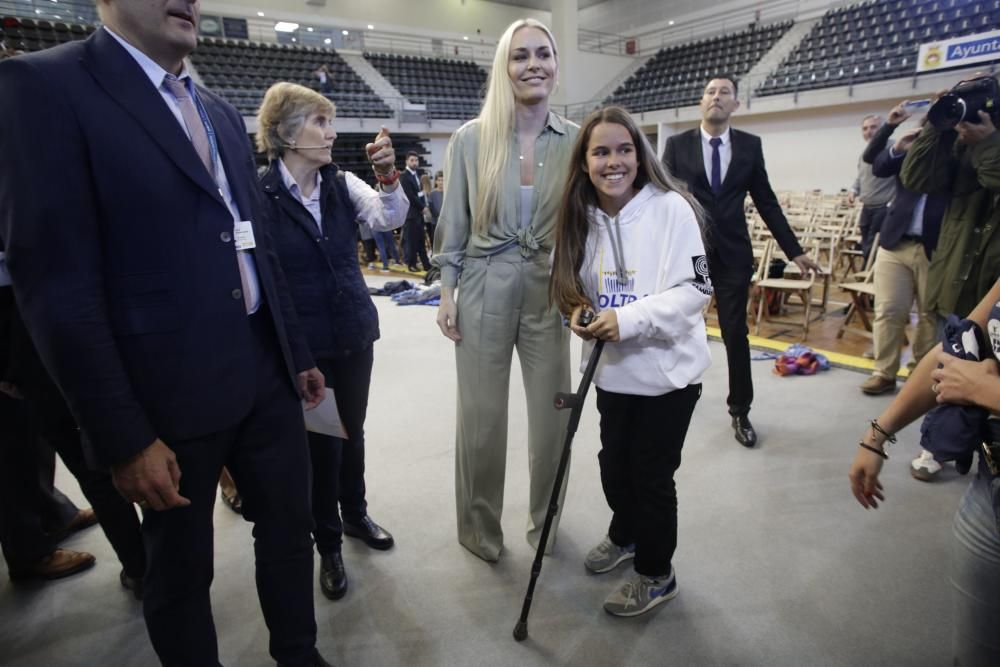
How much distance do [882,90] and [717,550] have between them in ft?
40.8

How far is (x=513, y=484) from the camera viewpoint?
2.54 m

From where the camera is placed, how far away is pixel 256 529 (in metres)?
1.37

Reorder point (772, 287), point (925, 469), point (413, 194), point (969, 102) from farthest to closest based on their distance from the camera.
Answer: point (413, 194), point (772, 287), point (925, 469), point (969, 102)

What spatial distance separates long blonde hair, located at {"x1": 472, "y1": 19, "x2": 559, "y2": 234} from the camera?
1.77 meters

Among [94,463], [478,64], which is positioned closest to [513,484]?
[94,463]

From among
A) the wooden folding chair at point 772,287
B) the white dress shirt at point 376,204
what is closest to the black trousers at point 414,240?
the wooden folding chair at point 772,287

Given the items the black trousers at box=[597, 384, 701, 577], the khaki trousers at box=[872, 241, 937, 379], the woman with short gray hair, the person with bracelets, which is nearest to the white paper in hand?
the woman with short gray hair

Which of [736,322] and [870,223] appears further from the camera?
[870,223]

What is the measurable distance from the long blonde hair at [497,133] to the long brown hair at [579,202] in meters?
0.25

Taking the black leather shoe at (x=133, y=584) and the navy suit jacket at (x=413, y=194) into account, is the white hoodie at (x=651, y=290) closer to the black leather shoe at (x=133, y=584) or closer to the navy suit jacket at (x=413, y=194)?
the black leather shoe at (x=133, y=584)

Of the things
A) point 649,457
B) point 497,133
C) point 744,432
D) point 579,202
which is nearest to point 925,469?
point 744,432

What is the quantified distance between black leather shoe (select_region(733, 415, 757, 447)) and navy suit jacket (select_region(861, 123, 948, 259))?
127 cm

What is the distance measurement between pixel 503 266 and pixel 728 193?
4.80 feet

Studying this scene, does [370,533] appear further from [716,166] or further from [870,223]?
[870,223]
